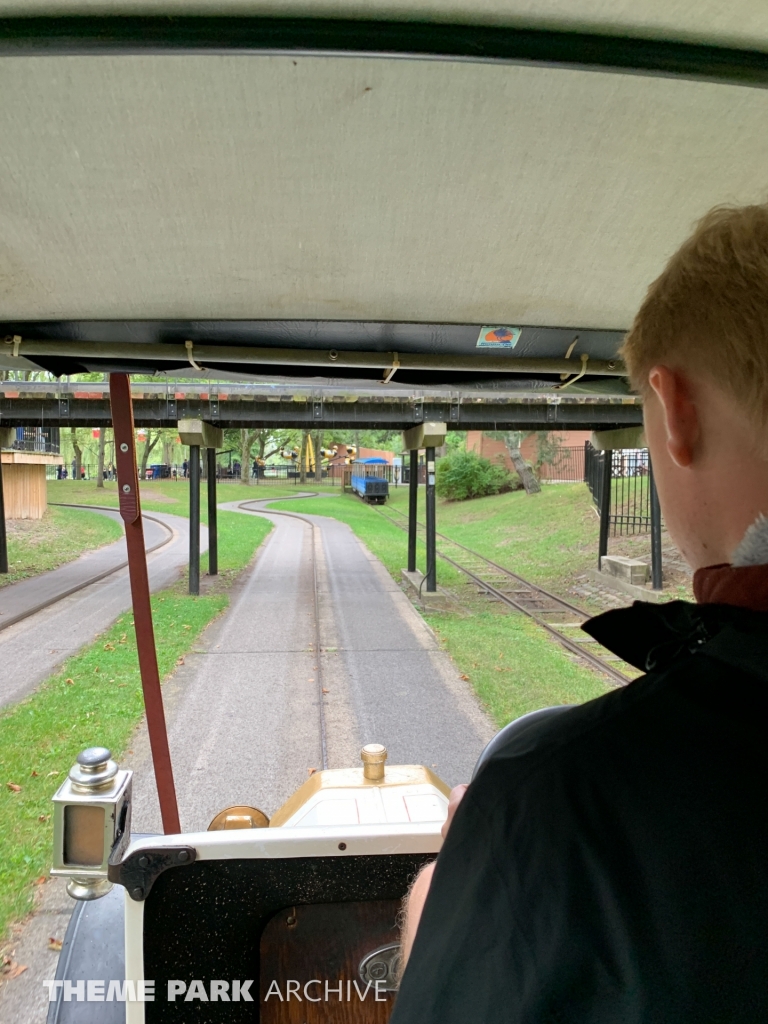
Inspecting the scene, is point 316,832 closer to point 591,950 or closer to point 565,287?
point 591,950

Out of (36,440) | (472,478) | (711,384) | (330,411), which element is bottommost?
(711,384)

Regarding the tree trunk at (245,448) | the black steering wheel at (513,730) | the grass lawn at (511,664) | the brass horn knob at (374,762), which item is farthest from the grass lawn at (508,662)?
the tree trunk at (245,448)

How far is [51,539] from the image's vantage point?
73.2ft

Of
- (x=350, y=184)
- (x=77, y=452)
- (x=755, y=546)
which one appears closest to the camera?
(x=755, y=546)

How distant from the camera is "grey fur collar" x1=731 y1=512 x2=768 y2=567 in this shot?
726 mm

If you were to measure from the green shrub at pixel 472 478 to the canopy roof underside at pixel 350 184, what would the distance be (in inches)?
1320

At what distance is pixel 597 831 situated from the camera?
0.65m

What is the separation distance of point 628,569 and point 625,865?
14.7 metres

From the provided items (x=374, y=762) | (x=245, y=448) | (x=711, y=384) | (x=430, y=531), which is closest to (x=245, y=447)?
(x=245, y=448)

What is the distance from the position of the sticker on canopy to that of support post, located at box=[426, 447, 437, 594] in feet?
37.0

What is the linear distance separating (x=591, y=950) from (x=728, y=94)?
150 centimetres

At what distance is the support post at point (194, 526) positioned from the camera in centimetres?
1384

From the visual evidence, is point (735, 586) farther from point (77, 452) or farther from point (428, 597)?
point (77, 452)

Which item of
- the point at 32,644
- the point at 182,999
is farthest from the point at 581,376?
the point at 32,644
